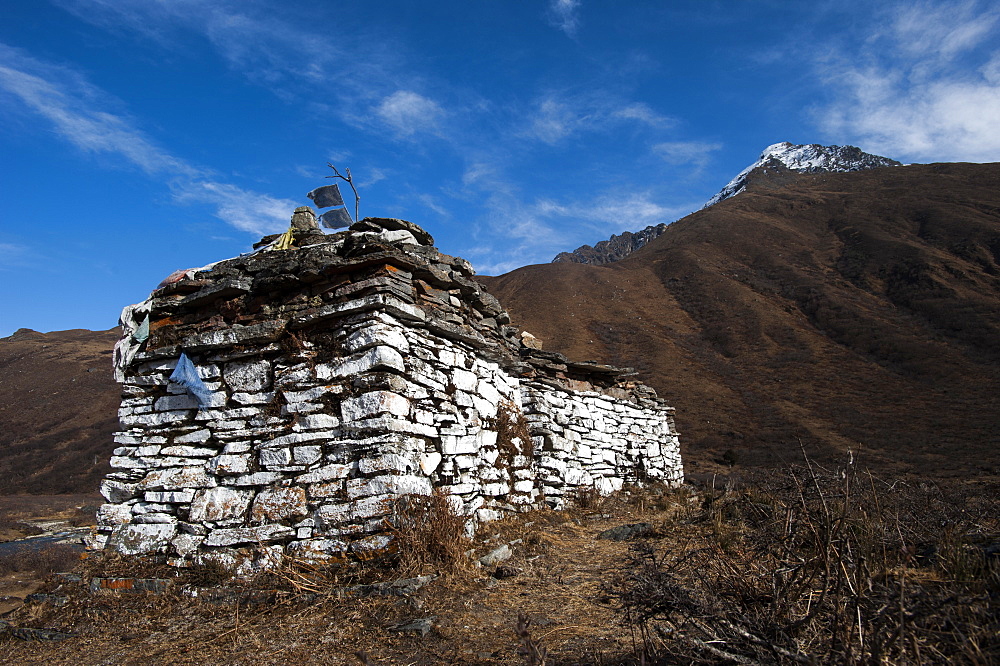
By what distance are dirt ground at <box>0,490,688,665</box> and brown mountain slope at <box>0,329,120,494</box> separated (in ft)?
75.3

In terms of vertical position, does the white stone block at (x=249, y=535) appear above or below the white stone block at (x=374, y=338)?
below

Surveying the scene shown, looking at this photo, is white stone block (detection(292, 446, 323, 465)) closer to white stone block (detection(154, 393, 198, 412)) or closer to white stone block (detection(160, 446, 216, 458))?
white stone block (detection(160, 446, 216, 458))

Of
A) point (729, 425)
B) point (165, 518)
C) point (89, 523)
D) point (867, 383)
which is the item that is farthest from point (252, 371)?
point (867, 383)

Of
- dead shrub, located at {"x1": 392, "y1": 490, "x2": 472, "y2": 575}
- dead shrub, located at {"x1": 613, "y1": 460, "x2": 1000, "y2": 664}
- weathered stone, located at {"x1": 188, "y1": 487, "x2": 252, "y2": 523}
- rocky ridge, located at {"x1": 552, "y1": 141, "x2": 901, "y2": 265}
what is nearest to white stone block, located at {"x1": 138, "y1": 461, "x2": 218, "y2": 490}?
weathered stone, located at {"x1": 188, "y1": 487, "x2": 252, "y2": 523}

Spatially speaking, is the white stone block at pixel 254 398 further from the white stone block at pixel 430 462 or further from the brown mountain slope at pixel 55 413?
the brown mountain slope at pixel 55 413

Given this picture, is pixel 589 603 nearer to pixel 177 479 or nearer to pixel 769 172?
pixel 177 479

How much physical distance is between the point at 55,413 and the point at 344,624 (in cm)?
3794

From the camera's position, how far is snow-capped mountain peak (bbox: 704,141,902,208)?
85.5 metres

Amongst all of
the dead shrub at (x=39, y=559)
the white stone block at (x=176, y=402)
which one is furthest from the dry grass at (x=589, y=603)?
the dead shrub at (x=39, y=559)

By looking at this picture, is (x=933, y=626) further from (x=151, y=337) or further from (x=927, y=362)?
(x=927, y=362)

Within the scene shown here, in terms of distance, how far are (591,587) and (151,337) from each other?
5.13m

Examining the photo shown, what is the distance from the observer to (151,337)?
18.8 ft

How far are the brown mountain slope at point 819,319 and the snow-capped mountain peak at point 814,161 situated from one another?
2930 centimetres

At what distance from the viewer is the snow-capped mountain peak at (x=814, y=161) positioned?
281 feet
